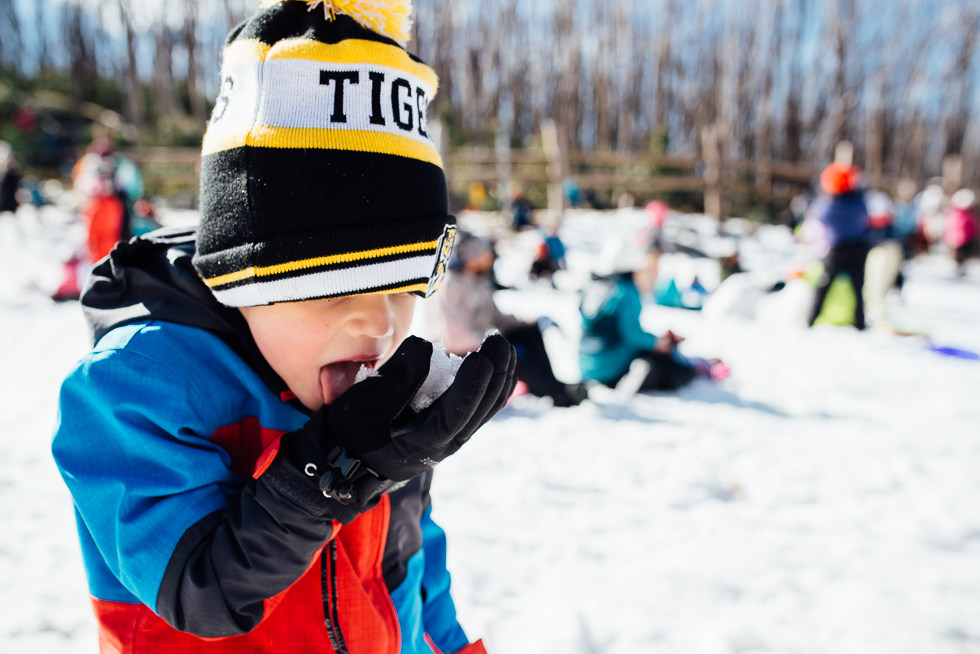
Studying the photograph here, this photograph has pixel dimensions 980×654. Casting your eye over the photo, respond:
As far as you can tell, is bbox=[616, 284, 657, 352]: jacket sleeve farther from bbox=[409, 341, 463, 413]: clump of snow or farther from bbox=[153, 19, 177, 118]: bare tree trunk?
bbox=[153, 19, 177, 118]: bare tree trunk

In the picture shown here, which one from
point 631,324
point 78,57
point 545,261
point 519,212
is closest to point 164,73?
point 78,57

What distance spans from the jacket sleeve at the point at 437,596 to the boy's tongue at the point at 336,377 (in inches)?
13.9

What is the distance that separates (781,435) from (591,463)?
123cm

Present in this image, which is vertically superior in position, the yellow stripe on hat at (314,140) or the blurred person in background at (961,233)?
the yellow stripe on hat at (314,140)

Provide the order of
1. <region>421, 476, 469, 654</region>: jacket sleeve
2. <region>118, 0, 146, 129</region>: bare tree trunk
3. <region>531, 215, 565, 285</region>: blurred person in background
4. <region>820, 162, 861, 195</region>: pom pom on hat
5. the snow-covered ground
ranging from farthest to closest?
1. <region>118, 0, 146, 129</region>: bare tree trunk
2. <region>531, 215, 565, 285</region>: blurred person in background
3. <region>820, 162, 861, 195</region>: pom pom on hat
4. the snow-covered ground
5. <region>421, 476, 469, 654</region>: jacket sleeve

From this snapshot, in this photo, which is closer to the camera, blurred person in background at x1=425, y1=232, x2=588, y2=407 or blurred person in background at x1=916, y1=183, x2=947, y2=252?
blurred person in background at x1=425, y1=232, x2=588, y2=407

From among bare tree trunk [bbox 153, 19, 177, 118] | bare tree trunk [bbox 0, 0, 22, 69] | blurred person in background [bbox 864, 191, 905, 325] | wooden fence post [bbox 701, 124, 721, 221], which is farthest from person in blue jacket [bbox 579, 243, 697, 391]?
bare tree trunk [bbox 0, 0, 22, 69]

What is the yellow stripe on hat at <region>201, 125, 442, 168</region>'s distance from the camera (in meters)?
0.76

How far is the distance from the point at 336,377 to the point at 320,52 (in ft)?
1.50

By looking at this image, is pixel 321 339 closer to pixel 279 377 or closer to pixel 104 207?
pixel 279 377

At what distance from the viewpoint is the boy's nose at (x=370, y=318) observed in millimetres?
814

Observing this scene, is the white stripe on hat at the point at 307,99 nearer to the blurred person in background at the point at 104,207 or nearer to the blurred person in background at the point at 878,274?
the blurred person in background at the point at 104,207

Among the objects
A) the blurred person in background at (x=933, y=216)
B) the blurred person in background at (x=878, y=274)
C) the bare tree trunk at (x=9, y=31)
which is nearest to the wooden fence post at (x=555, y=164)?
the blurred person in background at (x=878, y=274)

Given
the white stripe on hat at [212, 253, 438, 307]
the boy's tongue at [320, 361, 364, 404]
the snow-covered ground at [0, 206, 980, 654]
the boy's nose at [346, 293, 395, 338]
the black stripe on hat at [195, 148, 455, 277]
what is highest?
the black stripe on hat at [195, 148, 455, 277]
